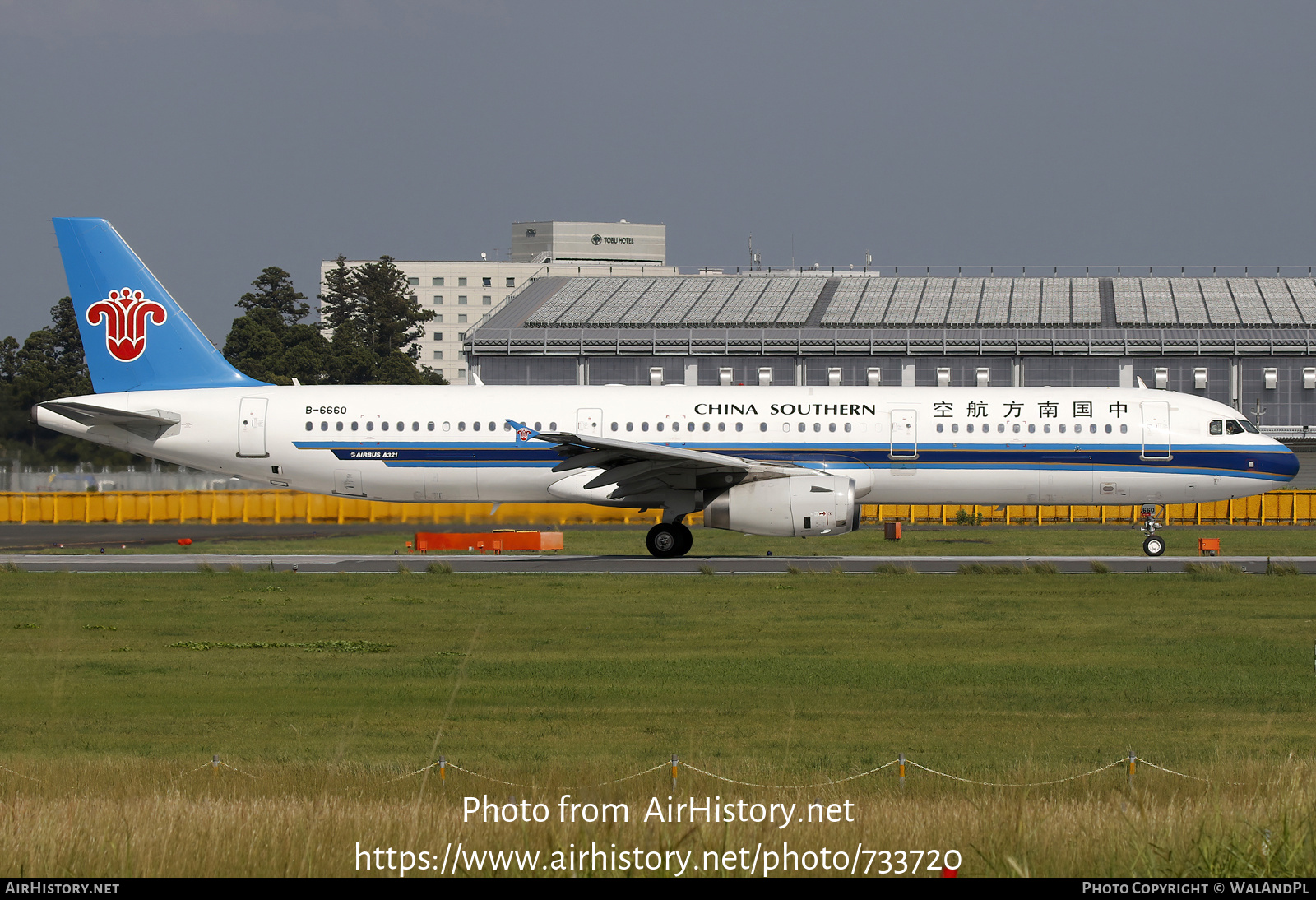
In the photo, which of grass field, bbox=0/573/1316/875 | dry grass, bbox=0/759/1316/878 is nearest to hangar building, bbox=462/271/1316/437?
grass field, bbox=0/573/1316/875

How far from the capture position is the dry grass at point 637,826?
8.52m

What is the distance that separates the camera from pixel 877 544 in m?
41.9

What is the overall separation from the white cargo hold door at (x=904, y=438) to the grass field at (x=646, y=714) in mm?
6708

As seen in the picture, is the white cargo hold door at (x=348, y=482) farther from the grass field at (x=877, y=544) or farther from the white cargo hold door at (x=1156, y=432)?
the white cargo hold door at (x=1156, y=432)

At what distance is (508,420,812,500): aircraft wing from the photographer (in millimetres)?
31188

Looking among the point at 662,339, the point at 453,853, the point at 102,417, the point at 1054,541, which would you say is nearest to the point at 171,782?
the point at 453,853

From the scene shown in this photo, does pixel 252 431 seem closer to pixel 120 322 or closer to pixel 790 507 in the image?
pixel 120 322

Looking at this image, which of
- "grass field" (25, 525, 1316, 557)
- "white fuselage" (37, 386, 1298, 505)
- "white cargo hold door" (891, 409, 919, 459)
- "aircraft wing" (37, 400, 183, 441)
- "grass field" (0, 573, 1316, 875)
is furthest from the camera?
"grass field" (25, 525, 1316, 557)

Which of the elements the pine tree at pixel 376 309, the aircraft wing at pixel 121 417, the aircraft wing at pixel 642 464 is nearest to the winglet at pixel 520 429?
the aircraft wing at pixel 642 464

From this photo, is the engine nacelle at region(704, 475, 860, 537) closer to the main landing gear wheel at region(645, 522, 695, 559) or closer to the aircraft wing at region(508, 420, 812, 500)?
the aircraft wing at region(508, 420, 812, 500)

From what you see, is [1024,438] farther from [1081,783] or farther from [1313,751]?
[1081,783]

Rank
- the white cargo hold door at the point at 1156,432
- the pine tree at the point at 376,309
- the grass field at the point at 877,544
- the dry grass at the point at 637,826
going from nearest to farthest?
the dry grass at the point at 637,826 → the white cargo hold door at the point at 1156,432 → the grass field at the point at 877,544 → the pine tree at the point at 376,309

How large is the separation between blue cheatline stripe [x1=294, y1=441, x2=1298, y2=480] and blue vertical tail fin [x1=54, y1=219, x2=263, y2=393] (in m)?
4.03

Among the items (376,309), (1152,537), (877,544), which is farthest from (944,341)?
(376,309)
